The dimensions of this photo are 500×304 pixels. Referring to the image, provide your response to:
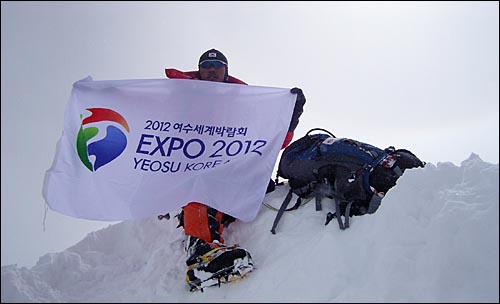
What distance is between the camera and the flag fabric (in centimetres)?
366

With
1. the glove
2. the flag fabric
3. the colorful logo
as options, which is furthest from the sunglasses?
the colorful logo

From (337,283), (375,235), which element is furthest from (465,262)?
(337,283)

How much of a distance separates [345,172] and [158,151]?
1.95 m

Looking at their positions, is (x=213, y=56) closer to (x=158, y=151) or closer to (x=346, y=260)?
(x=158, y=151)

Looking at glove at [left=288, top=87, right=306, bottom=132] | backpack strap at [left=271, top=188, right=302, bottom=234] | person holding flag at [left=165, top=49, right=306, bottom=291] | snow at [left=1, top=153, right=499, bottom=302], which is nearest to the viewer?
snow at [left=1, top=153, right=499, bottom=302]

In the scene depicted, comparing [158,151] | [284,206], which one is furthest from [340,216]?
[158,151]

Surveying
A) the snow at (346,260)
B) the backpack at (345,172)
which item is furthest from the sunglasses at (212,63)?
the snow at (346,260)

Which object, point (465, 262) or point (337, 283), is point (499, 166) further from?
point (337, 283)

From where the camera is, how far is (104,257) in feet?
14.1

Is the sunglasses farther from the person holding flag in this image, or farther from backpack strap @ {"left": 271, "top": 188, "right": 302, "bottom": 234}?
backpack strap @ {"left": 271, "top": 188, "right": 302, "bottom": 234}

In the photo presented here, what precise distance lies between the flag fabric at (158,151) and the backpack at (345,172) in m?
0.35

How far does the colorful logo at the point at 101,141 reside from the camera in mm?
3721

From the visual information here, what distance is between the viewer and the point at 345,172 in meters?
3.75

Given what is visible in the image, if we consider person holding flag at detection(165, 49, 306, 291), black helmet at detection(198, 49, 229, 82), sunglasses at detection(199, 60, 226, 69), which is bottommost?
person holding flag at detection(165, 49, 306, 291)
